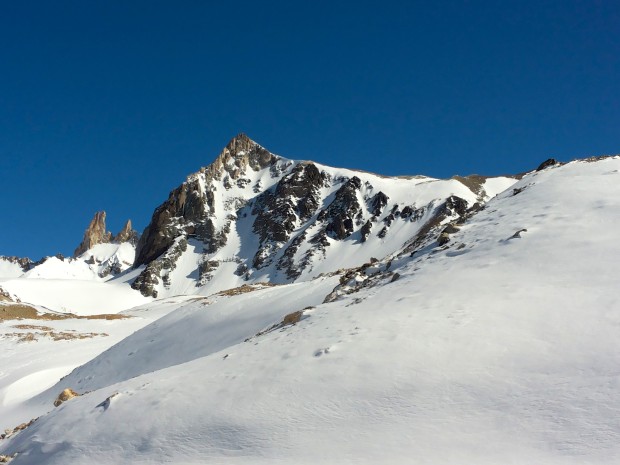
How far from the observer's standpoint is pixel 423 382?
357 inches

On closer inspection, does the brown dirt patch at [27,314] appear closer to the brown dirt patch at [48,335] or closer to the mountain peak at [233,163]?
the brown dirt patch at [48,335]

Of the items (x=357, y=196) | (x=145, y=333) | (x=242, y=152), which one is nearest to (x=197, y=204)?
(x=242, y=152)

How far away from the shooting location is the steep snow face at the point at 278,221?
13546 centimetres

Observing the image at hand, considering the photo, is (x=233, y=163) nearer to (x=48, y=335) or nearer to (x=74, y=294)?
(x=74, y=294)

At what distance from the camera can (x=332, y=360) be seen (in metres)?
10.8

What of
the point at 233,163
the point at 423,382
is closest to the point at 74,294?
the point at 233,163

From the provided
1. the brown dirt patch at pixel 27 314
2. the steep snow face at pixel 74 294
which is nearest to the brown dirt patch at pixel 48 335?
the brown dirt patch at pixel 27 314

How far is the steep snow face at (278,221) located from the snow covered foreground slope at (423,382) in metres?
109

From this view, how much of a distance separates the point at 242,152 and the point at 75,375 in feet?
590

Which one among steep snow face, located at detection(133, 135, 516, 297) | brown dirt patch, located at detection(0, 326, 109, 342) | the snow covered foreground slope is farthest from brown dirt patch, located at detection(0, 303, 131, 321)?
steep snow face, located at detection(133, 135, 516, 297)

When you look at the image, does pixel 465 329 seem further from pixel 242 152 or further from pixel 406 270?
pixel 242 152

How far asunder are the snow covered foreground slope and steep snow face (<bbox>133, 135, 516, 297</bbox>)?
108955mm

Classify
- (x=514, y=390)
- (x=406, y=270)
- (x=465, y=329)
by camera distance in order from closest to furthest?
(x=514, y=390), (x=465, y=329), (x=406, y=270)

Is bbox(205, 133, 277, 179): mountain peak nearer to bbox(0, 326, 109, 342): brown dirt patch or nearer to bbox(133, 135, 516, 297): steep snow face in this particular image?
bbox(133, 135, 516, 297): steep snow face
